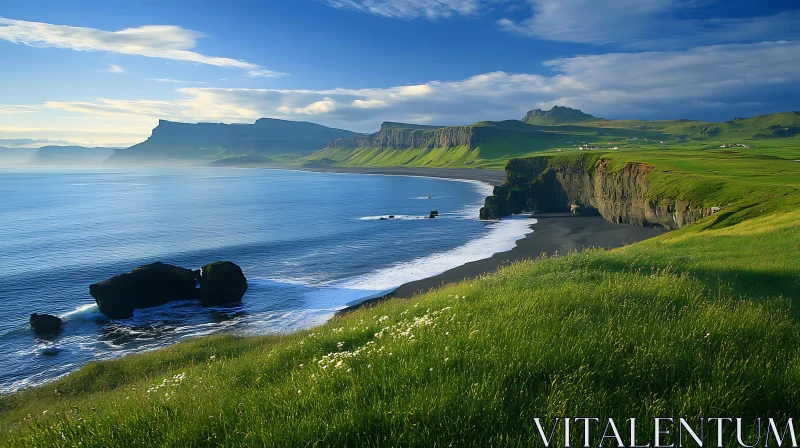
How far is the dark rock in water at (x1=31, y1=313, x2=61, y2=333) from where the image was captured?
3016 cm

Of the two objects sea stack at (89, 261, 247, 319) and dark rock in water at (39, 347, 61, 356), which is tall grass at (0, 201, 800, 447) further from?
sea stack at (89, 261, 247, 319)

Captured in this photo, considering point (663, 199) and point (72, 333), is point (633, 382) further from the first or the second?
point (663, 199)

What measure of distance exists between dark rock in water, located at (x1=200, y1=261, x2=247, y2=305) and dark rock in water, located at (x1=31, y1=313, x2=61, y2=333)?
1006 centimetres

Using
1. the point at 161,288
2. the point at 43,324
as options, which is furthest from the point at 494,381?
the point at 161,288

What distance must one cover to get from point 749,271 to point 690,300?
9639 mm

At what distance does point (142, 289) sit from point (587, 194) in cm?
7727

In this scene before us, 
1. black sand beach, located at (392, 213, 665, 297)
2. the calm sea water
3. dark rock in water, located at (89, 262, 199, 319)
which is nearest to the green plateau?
the calm sea water

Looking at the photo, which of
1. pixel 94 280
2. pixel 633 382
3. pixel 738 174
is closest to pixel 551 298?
pixel 633 382

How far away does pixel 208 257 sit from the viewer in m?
52.1

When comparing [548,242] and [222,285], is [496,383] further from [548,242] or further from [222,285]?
[548,242]

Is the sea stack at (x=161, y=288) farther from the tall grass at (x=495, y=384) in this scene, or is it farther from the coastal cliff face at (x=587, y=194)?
the coastal cliff face at (x=587, y=194)

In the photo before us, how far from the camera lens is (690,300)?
10203 mm

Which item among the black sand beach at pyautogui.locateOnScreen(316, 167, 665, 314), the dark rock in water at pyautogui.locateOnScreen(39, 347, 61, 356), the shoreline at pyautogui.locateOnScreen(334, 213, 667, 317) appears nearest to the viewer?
the dark rock in water at pyautogui.locateOnScreen(39, 347, 61, 356)

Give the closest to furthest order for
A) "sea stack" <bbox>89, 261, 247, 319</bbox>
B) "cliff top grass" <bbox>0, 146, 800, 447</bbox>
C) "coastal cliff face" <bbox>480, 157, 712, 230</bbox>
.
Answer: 1. "cliff top grass" <bbox>0, 146, 800, 447</bbox>
2. "sea stack" <bbox>89, 261, 247, 319</bbox>
3. "coastal cliff face" <bbox>480, 157, 712, 230</bbox>
